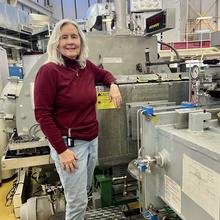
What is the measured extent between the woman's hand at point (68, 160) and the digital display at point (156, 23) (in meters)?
1.24

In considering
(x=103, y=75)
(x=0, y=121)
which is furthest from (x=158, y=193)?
(x=0, y=121)

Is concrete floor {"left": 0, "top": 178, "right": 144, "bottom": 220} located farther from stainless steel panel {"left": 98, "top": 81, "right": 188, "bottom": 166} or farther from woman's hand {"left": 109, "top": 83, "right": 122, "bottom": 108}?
woman's hand {"left": 109, "top": 83, "right": 122, "bottom": 108}

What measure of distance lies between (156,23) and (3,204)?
2.35 m

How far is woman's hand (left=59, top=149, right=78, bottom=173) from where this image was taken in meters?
1.30

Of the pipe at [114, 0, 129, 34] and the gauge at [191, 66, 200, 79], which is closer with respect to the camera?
the gauge at [191, 66, 200, 79]

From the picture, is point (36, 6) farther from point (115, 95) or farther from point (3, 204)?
point (115, 95)

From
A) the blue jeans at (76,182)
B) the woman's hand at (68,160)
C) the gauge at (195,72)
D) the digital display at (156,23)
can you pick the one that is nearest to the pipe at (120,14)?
the digital display at (156,23)

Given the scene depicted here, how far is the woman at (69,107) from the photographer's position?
50.1 inches

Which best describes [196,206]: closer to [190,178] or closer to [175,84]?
[190,178]

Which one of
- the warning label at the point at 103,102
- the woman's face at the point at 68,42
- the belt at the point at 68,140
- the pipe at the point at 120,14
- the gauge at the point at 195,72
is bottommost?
the belt at the point at 68,140

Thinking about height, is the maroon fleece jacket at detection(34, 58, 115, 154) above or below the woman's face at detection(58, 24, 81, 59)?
below

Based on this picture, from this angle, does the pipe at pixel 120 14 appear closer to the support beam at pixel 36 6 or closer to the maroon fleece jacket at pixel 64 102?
the maroon fleece jacket at pixel 64 102

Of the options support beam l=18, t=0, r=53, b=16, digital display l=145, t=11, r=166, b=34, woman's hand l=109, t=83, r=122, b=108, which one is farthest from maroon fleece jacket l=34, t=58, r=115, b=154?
support beam l=18, t=0, r=53, b=16

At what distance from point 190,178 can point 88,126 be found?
2.34 ft
